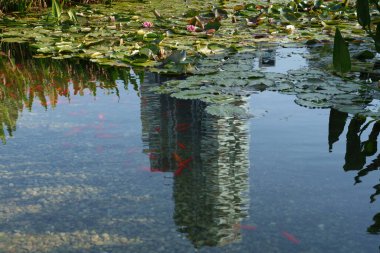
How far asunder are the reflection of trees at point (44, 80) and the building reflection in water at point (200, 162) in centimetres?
50

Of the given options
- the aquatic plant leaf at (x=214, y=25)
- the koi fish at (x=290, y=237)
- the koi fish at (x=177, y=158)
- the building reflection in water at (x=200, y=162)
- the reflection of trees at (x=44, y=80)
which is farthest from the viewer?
the aquatic plant leaf at (x=214, y=25)

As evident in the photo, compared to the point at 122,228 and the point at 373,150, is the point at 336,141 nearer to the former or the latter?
the point at 373,150

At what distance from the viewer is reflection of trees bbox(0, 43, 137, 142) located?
10.3 feet

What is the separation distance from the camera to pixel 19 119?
2.88m

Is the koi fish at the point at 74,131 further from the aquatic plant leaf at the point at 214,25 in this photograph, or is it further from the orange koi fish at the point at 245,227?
the aquatic plant leaf at the point at 214,25

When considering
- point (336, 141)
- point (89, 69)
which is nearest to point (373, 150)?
point (336, 141)

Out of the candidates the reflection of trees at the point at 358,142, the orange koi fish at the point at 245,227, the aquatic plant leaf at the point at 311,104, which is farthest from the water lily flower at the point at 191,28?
the orange koi fish at the point at 245,227

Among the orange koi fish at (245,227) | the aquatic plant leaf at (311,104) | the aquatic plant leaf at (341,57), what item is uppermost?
the aquatic plant leaf at (341,57)

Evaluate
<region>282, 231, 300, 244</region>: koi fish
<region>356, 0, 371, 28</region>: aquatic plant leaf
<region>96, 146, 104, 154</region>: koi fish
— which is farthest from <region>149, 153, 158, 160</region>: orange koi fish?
<region>356, 0, 371, 28</region>: aquatic plant leaf

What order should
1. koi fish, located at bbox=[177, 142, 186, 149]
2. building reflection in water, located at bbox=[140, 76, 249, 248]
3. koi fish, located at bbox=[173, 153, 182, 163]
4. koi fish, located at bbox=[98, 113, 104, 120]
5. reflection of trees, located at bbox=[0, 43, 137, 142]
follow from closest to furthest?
building reflection in water, located at bbox=[140, 76, 249, 248], koi fish, located at bbox=[173, 153, 182, 163], koi fish, located at bbox=[177, 142, 186, 149], koi fish, located at bbox=[98, 113, 104, 120], reflection of trees, located at bbox=[0, 43, 137, 142]

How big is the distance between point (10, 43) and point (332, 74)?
274 cm

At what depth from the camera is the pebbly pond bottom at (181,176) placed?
1732 mm

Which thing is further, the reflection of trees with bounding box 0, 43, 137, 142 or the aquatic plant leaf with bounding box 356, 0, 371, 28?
the reflection of trees with bounding box 0, 43, 137, 142

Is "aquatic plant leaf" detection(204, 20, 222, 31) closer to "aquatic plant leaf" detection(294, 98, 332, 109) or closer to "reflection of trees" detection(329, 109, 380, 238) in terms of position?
"aquatic plant leaf" detection(294, 98, 332, 109)
